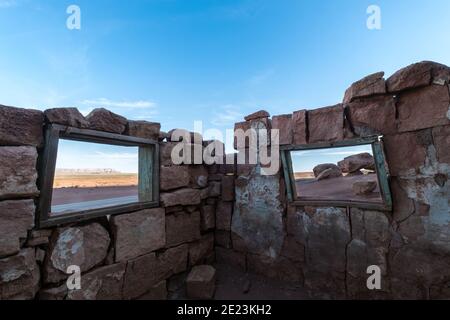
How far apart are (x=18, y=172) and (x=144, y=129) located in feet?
4.64

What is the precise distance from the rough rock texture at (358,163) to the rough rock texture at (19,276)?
9.40 m

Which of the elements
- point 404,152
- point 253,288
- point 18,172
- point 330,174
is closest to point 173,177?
point 18,172

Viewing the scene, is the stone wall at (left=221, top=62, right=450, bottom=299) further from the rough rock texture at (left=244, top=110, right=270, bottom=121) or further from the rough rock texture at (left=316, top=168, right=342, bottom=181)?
the rough rock texture at (left=316, top=168, right=342, bottom=181)

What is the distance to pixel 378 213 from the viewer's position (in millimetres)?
2604

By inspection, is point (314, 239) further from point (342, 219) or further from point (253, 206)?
point (253, 206)

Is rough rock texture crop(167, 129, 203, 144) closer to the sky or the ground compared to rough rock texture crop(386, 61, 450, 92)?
closer to the ground

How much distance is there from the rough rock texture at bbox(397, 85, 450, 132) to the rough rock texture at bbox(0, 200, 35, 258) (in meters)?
3.87

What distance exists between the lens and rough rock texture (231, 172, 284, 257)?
3389 mm

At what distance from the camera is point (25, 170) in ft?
6.33

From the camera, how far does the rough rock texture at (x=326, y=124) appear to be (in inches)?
111

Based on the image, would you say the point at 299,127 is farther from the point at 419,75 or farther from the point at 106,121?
the point at 106,121

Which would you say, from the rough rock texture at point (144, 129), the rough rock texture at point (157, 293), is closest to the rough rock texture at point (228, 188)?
the rough rock texture at point (144, 129)

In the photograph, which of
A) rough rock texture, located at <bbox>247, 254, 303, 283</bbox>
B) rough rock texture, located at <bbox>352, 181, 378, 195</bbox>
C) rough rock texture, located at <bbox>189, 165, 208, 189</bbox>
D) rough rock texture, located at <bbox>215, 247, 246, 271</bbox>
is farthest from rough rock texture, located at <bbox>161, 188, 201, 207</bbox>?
rough rock texture, located at <bbox>352, 181, 378, 195</bbox>

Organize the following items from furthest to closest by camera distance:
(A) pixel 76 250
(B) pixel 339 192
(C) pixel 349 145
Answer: (B) pixel 339 192 → (C) pixel 349 145 → (A) pixel 76 250
